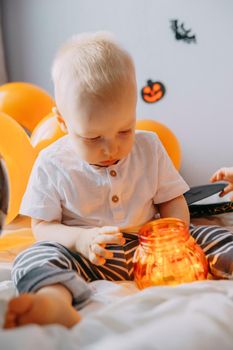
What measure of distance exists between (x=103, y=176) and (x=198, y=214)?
334mm

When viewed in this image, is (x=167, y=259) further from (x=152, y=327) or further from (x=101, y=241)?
(x=152, y=327)

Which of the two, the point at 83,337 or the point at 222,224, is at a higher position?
the point at 83,337

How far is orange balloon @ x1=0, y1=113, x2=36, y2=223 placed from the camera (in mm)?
1167

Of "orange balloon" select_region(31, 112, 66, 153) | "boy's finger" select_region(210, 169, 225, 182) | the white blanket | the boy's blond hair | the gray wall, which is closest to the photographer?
the white blanket

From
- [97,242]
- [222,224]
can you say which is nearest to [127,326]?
[97,242]

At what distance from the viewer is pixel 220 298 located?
25.5 inches

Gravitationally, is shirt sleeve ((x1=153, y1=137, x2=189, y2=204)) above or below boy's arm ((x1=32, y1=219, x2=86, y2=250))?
above

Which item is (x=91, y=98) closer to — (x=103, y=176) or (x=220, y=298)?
(x=103, y=176)

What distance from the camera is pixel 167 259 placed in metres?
0.81

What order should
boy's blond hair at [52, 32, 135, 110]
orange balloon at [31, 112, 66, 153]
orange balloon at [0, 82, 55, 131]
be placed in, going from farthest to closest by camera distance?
orange balloon at [0, 82, 55, 131] → orange balloon at [31, 112, 66, 153] → boy's blond hair at [52, 32, 135, 110]

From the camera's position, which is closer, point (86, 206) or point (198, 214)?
point (86, 206)

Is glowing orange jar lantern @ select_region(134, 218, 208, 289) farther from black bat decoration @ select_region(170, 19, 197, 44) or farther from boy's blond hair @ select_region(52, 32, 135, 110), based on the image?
black bat decoration @ select_region(170, 19, 197, 44)

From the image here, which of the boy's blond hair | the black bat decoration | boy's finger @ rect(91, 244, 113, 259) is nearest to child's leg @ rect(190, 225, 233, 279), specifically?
boy's finger @ rect(91, 244, 113, 259)

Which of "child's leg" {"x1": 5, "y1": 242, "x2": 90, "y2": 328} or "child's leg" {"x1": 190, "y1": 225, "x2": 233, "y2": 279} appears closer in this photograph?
"child's leg" {"x1": 5, "y1": 242, "x2": 90, "y2": 328}
